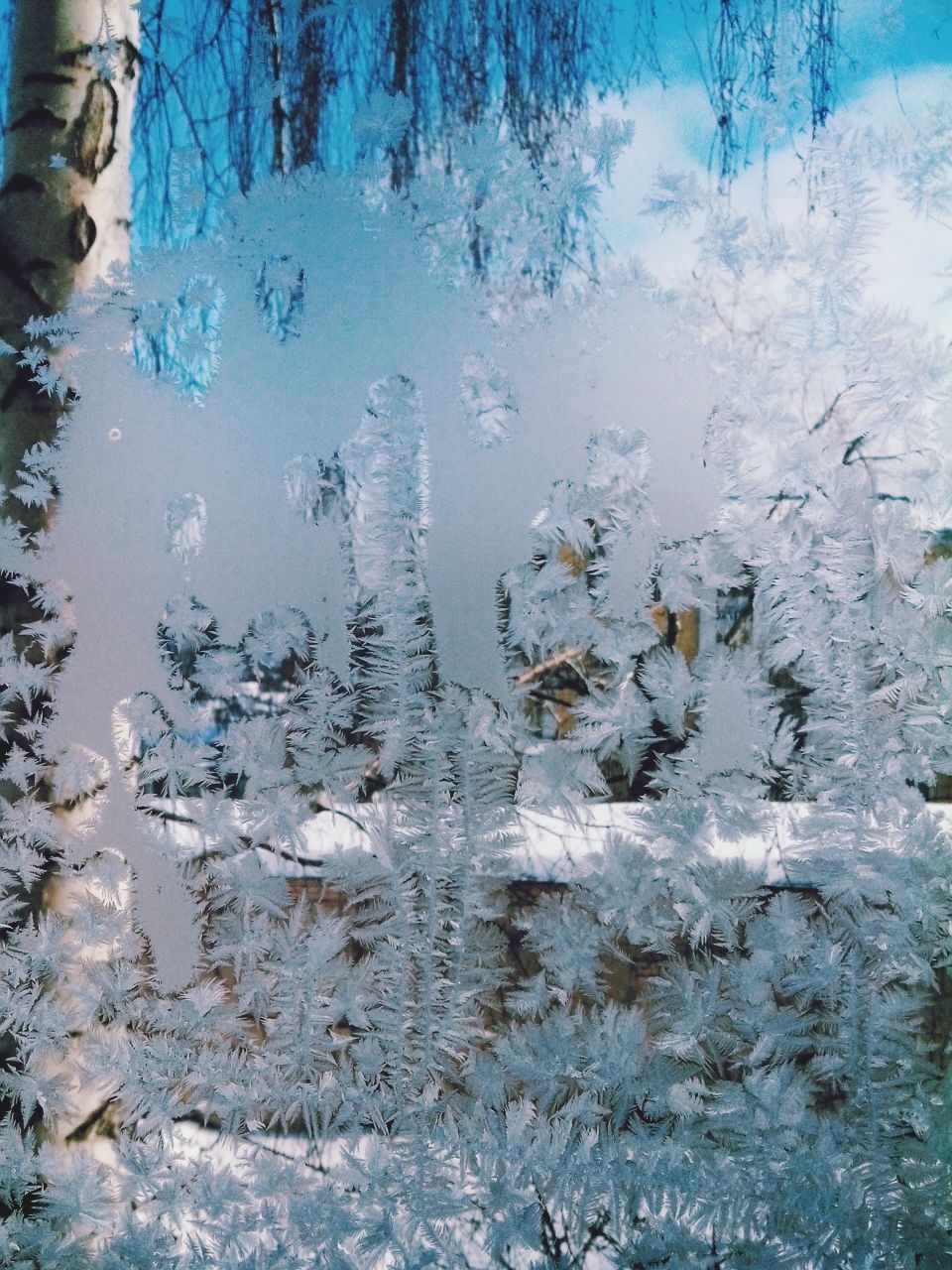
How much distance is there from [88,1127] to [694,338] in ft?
3.74

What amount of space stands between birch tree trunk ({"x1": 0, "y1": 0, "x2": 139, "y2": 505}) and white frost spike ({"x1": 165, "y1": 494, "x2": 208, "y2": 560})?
21 centimetres

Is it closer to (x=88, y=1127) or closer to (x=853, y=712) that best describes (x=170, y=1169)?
(x=88, y=1127)

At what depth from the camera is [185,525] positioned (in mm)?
952

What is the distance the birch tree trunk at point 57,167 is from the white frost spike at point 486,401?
48 centimetres

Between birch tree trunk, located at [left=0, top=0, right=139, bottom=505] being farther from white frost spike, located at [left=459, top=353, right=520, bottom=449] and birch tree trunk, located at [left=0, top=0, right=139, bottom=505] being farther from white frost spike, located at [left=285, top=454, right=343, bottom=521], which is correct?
white frost spike, located at [left=459, top=353, right=520, bottom=449]

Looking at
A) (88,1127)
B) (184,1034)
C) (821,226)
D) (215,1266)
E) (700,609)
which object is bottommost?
(215,1266)

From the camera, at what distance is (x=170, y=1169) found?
0.95 metres

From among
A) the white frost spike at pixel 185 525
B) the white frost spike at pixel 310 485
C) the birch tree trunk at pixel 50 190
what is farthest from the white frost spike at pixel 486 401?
the birch tree trunk at pixel 50 190

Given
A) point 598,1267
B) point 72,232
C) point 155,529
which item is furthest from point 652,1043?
point 72,232

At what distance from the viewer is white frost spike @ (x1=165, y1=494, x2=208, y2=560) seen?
3.12 ft

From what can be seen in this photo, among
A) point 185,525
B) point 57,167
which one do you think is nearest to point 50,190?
point 57,167

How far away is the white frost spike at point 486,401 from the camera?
91 centimetres

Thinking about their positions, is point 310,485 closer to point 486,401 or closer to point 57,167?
point 486,401

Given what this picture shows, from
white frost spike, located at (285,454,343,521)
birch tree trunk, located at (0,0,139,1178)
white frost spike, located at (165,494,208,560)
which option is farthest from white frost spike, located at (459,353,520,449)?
birch tree trunk, located at (0,0,139,1178)
